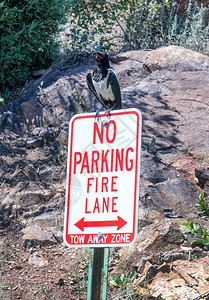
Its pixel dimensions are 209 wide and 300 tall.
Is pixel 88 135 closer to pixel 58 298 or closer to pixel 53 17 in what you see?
pixel 58 298

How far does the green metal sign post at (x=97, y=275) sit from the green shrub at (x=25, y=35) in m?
6.19

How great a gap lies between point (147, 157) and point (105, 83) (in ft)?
5.40

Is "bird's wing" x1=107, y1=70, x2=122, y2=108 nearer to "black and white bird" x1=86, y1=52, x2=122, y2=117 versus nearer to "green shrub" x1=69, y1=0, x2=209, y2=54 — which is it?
"black and white bird" x1=86, y1=52, x2=122, y2=117

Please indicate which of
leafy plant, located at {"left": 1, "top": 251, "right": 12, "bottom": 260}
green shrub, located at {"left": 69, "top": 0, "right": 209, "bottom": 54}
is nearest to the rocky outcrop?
leafy plant, located at {"left": 1, "top": 251, "right": 12, "bottom": 260}

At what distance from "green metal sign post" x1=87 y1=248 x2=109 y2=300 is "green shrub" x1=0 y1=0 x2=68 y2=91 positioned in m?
6.19

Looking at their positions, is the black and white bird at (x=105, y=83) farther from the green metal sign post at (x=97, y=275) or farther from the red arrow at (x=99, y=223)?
the green metal sign post at (x=97, y=275)

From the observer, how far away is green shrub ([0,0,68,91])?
7621 millimetres

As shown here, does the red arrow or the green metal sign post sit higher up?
the red arrow

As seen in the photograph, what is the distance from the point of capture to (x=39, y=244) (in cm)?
430

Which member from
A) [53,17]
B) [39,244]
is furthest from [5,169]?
[53,17]

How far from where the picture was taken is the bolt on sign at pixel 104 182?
7.11 feet

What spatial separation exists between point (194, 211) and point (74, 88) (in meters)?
3.40

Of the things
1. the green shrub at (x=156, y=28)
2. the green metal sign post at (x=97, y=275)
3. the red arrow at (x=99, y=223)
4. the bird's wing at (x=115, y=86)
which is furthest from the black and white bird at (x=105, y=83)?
the green shrub at (x=156, y=28)

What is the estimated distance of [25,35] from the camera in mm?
7785
